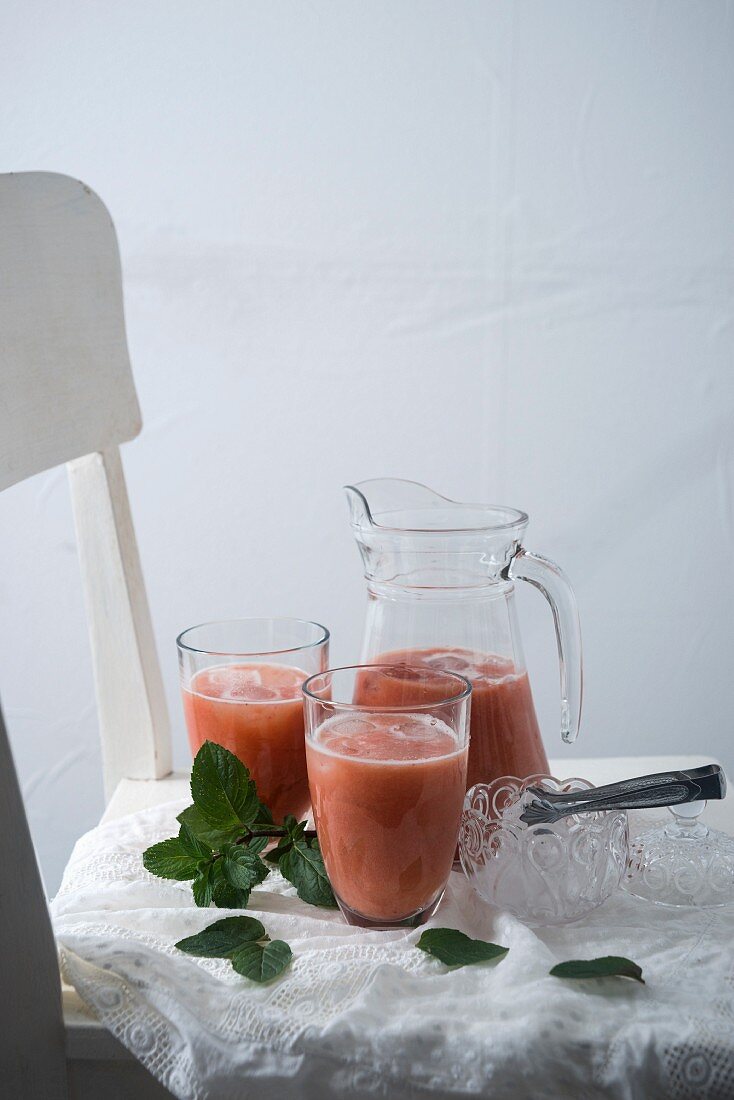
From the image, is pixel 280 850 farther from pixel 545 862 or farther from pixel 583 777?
pixel 583 777

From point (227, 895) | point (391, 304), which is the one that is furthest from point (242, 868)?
point (391, 304)

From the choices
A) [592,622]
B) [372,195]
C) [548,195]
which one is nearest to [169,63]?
[372,195]

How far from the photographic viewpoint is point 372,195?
1.49 m

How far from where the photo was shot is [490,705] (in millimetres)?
536

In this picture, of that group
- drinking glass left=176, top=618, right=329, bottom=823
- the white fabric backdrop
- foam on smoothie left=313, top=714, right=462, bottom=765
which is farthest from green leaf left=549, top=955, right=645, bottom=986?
the white fabric backdrop

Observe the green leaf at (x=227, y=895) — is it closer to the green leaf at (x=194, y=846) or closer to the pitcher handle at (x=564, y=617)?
the green leaf at (x=194, y=846)

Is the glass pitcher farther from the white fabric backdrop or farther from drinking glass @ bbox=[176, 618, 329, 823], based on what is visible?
the white fabric backdrop

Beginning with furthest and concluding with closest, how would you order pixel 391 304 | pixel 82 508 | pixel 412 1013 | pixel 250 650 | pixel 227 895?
pixel 391 304, pixel 82 508, pixel 250 650, pixel 227 895, pixel 412 1013

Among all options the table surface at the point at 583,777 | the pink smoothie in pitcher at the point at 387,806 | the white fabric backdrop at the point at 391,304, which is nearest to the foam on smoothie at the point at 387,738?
the pink smoothie in pitcher at the point at 387,806

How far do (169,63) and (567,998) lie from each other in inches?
56.5

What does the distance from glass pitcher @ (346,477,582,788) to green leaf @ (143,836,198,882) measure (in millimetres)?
144

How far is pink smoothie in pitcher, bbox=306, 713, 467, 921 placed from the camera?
452 millimetres

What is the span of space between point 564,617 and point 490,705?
63mm

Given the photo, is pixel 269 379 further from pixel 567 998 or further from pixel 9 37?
pixel 567 998
